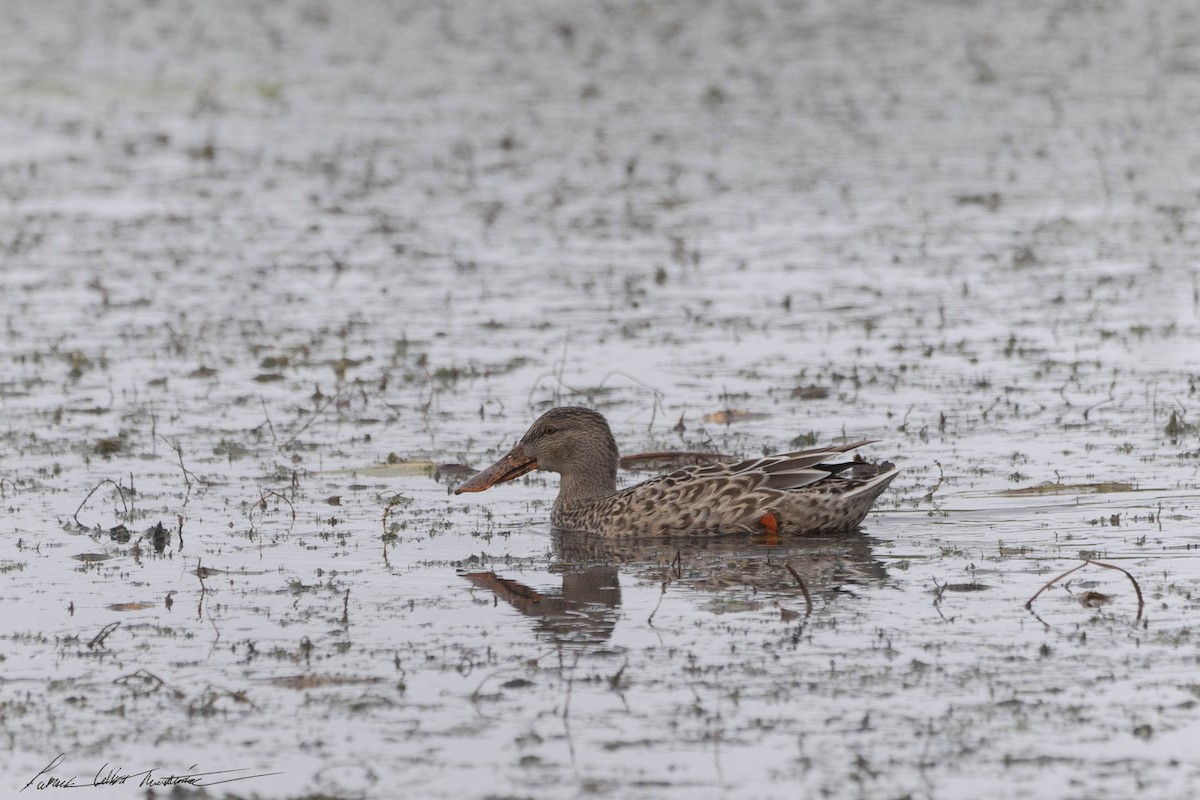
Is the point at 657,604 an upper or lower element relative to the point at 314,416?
lower

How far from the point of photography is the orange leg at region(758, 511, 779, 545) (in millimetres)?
10250

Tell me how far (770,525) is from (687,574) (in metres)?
1.00

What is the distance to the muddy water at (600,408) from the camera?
6.96 meters

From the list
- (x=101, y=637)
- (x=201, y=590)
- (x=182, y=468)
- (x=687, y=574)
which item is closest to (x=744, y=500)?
(x=687, y=574)

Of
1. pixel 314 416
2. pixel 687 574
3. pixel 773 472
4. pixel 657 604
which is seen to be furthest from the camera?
pixel 314 416

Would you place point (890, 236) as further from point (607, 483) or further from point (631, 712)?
point (631, 712)

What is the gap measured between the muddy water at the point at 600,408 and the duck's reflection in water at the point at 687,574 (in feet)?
0.14

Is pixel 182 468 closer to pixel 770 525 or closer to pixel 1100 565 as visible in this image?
pixel 770 525

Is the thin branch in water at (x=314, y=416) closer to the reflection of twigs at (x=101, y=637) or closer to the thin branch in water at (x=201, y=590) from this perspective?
the thin branch in water at (x=201, y=590)
